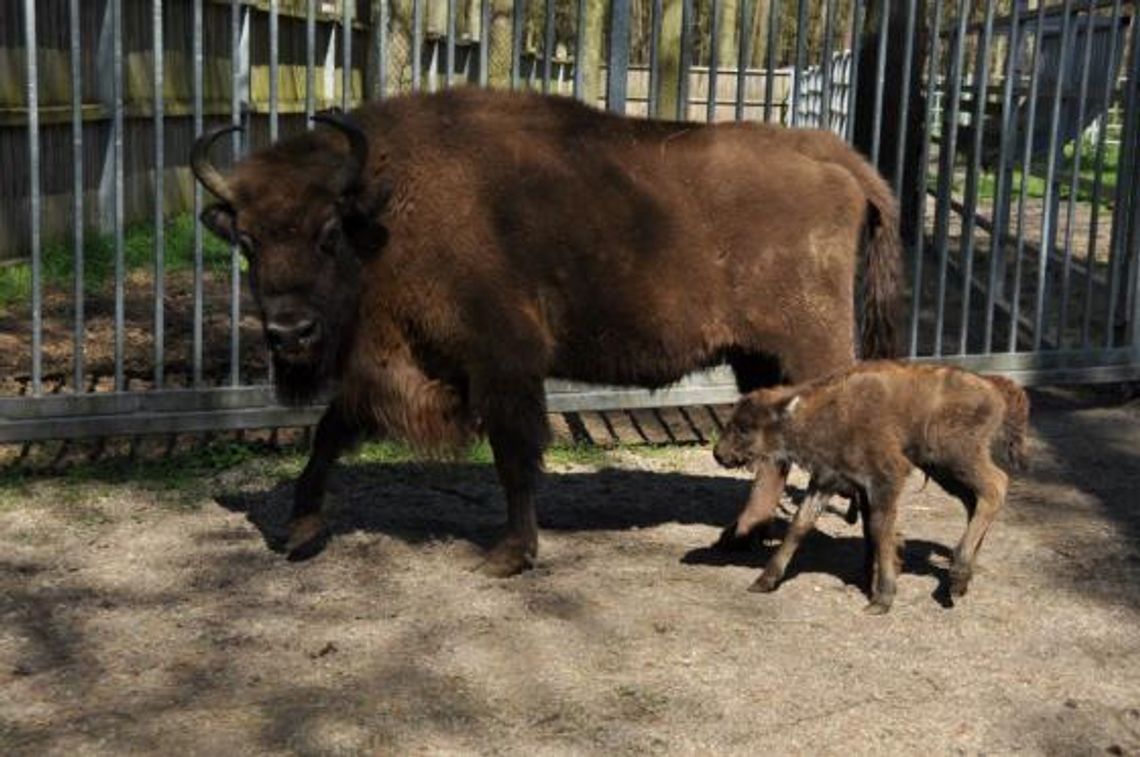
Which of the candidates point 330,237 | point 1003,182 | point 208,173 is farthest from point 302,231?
point 1003,182

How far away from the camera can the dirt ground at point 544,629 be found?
4.88 m

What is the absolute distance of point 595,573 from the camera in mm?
6461

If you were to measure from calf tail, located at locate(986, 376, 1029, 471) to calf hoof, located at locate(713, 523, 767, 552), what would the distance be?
1.16m

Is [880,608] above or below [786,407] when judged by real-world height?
below

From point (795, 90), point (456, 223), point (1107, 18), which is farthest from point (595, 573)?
point (1107, 18)

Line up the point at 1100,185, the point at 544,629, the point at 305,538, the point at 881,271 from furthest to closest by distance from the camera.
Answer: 1. the point at 1100,185
2. the point at 881,271
3. the point at 305,538
4. the point at 544,629

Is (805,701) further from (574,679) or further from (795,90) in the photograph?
(795,90)

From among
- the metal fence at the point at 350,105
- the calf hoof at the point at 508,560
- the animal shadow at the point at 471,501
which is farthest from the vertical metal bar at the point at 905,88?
the calf hoof at the point at 508,560

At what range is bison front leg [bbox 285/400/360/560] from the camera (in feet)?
22.1

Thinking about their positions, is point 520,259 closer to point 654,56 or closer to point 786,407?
point 786,407

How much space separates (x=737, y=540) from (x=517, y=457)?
1.11 metres

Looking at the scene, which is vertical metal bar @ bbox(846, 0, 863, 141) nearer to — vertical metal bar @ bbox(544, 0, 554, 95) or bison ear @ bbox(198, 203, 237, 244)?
vertical metal bar @ bbox(544, 0, 554, 95)

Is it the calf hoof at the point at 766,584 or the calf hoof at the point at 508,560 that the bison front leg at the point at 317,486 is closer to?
the calf hoof at the point at 508,560

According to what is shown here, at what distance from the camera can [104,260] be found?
12070 mm
